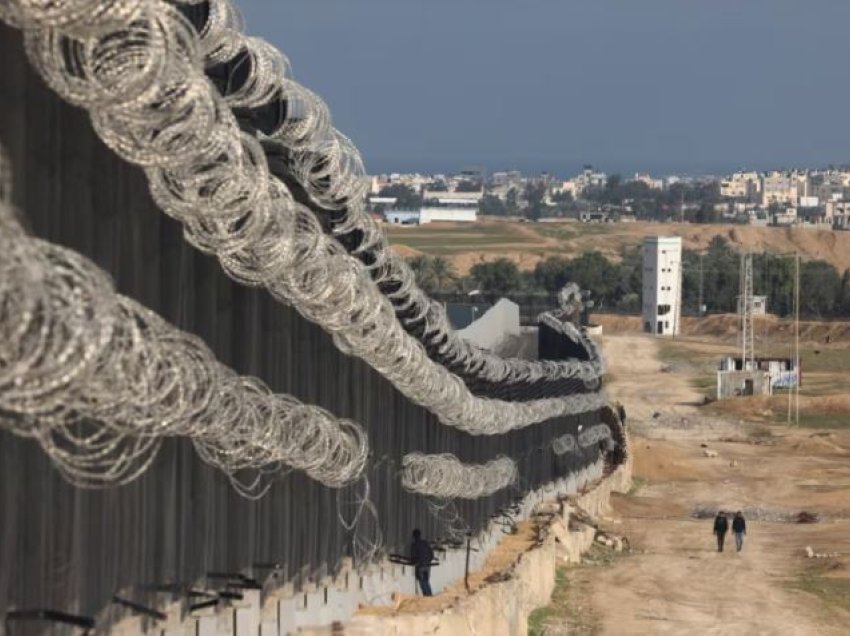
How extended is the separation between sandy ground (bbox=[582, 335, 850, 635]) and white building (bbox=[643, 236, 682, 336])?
52219mm

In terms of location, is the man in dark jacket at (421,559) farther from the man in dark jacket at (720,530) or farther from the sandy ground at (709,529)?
the man in dark jacket at (720,530)

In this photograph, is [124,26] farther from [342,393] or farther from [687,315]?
[687,315]

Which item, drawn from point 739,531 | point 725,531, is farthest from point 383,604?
point 725,531

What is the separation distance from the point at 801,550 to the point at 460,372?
58.4ft

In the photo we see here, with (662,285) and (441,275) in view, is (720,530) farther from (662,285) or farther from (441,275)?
(662,285)

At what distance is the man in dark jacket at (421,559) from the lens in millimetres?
24859

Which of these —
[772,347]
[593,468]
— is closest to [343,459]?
[593,468]

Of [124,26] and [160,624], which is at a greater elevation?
[124,26]

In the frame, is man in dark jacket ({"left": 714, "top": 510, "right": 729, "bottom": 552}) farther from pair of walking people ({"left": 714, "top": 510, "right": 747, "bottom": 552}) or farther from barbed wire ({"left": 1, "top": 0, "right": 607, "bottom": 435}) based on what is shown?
barbed wire ({"left": 1, "top": 0, "right": 607, "bottom": 435})

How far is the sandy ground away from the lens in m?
32.0

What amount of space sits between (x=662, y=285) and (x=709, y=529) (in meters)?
102

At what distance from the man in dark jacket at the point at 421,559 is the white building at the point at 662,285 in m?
122

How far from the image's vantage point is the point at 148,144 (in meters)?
9.72

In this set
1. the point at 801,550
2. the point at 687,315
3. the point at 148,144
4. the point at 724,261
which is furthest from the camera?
the point at 724,261
